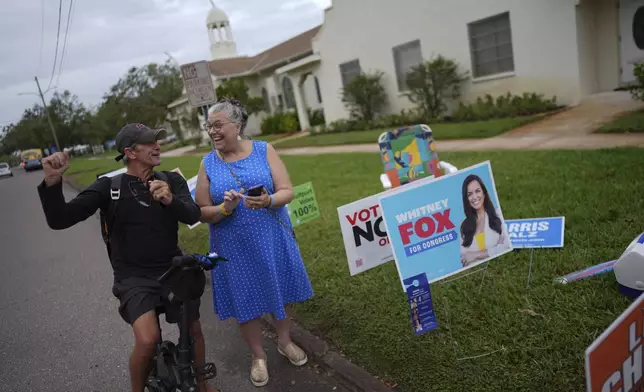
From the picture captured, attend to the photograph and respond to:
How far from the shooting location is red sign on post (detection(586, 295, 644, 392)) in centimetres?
143

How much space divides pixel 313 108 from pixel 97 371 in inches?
939

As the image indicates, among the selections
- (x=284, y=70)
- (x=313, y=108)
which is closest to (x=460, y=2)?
(x=284, y=70)

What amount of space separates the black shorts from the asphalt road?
0.91m

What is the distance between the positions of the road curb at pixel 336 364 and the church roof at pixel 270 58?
72.0ft

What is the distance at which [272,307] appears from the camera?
10.6 feet

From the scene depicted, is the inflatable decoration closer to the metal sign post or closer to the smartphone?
the metal sign post

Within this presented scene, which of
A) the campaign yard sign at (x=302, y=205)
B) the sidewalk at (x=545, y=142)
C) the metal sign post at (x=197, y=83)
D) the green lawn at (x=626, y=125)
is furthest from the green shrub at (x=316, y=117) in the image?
the campaign yard sign at (x=302, y=205)

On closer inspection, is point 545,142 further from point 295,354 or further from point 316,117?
point 316,117

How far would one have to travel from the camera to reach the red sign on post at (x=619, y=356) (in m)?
1.43

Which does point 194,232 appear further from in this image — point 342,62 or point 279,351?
point 342,62

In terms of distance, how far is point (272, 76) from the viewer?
28750mm

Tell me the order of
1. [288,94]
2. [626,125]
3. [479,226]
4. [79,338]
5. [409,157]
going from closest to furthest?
[479,226] < [79,338] < [409,157] < [626,125] < [288,94]

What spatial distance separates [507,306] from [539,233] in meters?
1.18

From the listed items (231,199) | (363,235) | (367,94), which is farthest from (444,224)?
(367,94)
